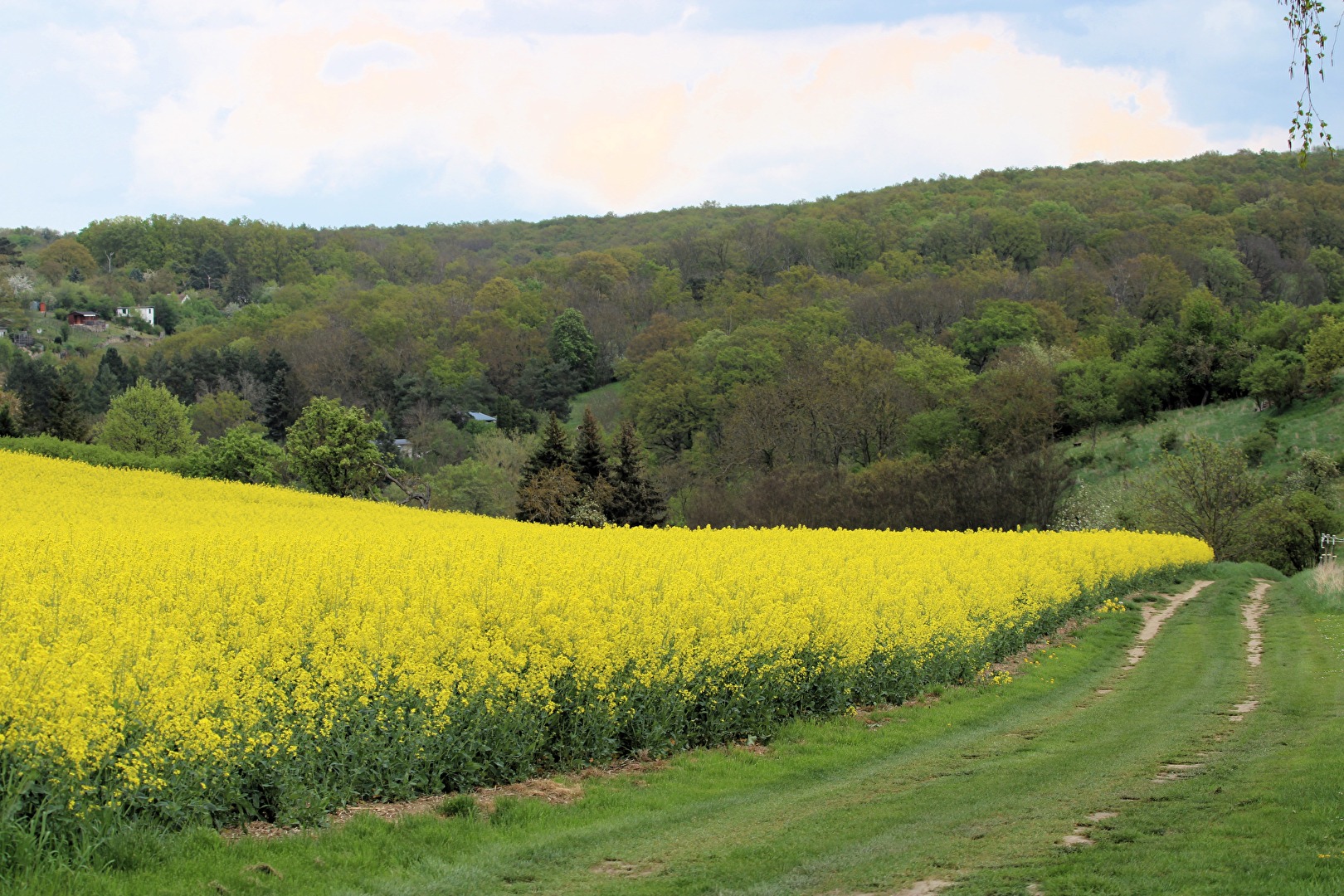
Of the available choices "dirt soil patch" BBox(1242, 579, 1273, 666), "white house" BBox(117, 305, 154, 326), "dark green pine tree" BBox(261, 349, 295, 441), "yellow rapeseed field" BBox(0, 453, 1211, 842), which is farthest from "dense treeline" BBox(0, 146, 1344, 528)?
"yellow rapeseed field" BBox(0, 453, 1211, 842)

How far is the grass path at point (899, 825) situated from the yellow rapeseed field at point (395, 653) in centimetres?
65

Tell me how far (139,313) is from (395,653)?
156935 millimetres

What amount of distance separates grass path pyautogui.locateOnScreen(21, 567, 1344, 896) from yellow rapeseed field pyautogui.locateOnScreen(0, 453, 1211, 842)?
0.65 metres

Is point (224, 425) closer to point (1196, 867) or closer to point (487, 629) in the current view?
point (487, 629)

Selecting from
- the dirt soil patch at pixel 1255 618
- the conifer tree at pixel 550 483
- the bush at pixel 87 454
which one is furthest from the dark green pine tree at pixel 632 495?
the dirt soil patch at pixel 1255 618

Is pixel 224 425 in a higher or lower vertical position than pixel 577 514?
higher

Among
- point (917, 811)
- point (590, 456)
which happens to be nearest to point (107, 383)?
point (590, 456)

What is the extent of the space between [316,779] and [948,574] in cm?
1490

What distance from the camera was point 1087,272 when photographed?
10412cm

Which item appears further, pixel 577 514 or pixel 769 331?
pixel 769 331

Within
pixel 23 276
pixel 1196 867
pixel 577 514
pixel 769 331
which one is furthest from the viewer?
pixel 23 276

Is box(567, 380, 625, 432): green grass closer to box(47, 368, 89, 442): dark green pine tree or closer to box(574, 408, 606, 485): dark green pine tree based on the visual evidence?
box(574, 408, 606, 485): dark green pine tree

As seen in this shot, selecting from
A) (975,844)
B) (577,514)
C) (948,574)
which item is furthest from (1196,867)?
(577,514)

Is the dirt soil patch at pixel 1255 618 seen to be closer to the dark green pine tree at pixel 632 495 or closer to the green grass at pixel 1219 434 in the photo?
the green grass at pixel 1219 434
